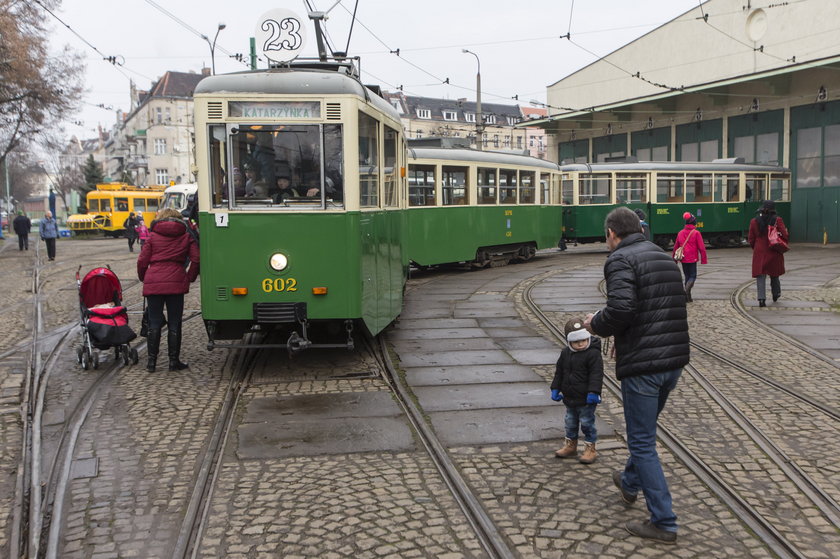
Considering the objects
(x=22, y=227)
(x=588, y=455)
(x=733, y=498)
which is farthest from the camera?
(x=22, y=227)

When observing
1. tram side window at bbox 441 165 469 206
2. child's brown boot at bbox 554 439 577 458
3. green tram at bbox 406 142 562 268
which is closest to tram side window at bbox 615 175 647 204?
green tram at bbox 406 142 562 268

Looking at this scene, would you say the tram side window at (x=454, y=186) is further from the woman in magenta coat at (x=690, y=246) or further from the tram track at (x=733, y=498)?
the tram track at (x=733, y=498)

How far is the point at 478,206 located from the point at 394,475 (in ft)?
48.1

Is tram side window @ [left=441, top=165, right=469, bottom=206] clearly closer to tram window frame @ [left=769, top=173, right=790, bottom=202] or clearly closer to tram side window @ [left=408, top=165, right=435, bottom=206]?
tram side window @ [left=408, top=165, right=435, bottom=206]

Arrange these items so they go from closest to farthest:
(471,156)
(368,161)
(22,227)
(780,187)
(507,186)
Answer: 1. (368,161)
2. (471,156)
3. (507,186)
4. (780,187)
5. (22,227)

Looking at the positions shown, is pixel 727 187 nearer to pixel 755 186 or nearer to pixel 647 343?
pixel 755 186

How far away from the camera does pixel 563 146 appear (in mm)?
45312

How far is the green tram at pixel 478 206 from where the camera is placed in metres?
17.8

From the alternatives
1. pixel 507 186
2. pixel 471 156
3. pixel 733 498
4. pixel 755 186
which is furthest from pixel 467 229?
pixel 755 186

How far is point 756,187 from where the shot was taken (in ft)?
96.1

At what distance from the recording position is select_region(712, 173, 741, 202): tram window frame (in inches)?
1094

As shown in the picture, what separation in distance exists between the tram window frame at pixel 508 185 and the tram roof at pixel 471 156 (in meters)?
0.26

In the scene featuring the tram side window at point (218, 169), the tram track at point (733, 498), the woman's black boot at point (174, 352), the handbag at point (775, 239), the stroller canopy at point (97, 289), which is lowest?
the tram track at point (733, 498)

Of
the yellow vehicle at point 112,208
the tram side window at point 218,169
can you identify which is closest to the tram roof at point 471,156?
the tram side window at point 218,169
